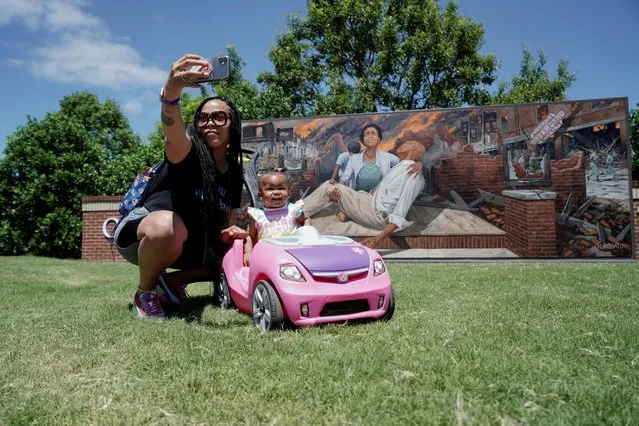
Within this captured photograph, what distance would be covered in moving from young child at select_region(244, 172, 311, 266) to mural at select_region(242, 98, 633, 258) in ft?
24.4

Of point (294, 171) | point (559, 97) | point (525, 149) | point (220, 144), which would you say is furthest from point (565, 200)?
point (559, 97)

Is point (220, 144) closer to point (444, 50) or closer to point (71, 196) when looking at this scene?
point (71, 196)

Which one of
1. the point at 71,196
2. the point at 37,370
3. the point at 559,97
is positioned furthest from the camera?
the point at 559,97

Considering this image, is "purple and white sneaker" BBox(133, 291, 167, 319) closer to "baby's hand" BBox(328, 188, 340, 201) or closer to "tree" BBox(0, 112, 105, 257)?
"baby's hand" BBox(328, 188, 340, 201)

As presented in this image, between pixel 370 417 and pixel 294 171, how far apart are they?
1048 centimetres

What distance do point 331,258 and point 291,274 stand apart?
282mm

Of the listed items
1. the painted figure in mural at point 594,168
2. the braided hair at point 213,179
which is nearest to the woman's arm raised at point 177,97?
the braided hair at point 213,179

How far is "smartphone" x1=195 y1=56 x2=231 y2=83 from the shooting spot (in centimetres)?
264

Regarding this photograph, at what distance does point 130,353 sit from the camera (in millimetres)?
2547

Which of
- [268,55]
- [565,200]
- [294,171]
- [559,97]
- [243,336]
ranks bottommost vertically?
[243,336]

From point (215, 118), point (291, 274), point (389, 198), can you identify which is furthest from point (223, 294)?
point (389, 198)

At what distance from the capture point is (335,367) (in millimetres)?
2158

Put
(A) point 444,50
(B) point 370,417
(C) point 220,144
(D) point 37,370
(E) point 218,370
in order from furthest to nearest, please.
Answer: (A) point 444,50, (C) point 220,144, (D) point 37,370, (E) point 218,370, (B) point 370,417

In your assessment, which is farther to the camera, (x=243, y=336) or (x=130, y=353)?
(x=243, y=336)
